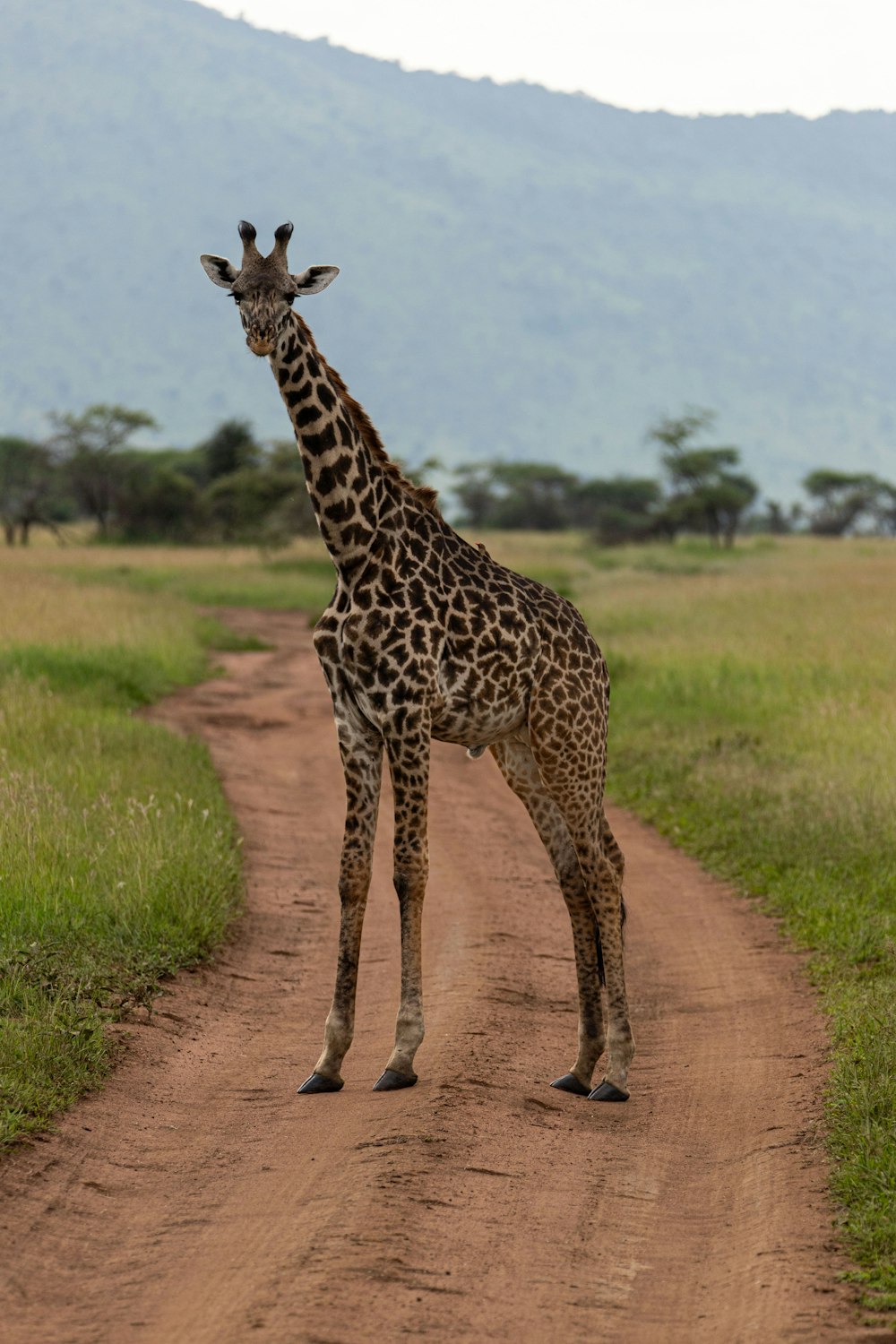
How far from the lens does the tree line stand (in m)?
52.3

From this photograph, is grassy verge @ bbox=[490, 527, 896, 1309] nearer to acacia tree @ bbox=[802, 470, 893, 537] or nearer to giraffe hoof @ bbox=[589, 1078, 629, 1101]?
giraffe hoof @ bbox=[589, 1078, 629, 1101]

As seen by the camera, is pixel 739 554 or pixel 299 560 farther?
pixel 739 554

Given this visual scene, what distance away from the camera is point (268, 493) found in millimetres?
49281

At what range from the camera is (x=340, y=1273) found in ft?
14.3

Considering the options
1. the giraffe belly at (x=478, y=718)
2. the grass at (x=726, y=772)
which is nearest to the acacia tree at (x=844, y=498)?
the grass at (x=726, y=772)

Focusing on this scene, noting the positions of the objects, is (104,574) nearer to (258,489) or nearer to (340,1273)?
(258,489)

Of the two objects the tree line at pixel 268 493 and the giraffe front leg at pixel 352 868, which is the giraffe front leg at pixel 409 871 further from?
the tree line at pixel 268 493

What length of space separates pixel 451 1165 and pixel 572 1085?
116 centimetres

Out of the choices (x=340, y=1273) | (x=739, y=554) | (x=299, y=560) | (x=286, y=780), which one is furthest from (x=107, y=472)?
(x=340, y=1273)

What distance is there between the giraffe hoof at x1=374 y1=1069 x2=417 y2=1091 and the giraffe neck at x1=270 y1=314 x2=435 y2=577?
83.4 inches

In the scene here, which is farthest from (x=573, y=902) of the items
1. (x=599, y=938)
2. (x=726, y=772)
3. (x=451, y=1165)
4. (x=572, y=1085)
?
(x=726, y=772)

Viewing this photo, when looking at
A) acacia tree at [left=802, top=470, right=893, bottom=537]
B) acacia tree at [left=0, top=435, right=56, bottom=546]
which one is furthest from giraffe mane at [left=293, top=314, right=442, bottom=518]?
acacia tree at [left=802, top=470, right=893, bottom=537]

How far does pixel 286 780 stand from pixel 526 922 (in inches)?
189

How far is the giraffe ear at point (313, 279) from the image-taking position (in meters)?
6.23
